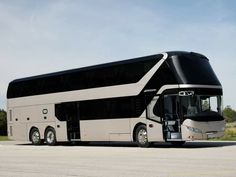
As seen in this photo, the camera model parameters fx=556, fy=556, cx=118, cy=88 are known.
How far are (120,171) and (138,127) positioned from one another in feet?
37.1

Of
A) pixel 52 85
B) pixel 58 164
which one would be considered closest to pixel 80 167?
pixel 58 164

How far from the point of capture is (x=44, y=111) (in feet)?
96.5

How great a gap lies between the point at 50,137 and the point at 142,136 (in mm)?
7275

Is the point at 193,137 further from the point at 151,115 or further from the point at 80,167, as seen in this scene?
the point at 80,167

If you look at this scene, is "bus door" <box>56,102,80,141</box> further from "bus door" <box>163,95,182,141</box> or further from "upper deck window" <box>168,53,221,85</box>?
"upper deck window" <box>168,53,221,85</box>

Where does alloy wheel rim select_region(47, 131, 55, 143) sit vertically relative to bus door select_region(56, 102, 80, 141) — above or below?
below

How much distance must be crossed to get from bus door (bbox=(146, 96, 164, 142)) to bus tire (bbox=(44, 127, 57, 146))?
7376mm

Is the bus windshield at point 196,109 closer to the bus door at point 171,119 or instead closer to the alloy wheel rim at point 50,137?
the bus door at point 171,119

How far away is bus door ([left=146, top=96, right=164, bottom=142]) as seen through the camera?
2272 centimetres

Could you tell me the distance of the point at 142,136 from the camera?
23.7 m

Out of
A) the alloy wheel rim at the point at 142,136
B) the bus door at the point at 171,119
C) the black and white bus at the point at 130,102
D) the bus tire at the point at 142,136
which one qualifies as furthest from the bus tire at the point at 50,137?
the bus door at the point at 171,119

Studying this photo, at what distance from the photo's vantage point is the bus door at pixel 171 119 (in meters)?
22.2

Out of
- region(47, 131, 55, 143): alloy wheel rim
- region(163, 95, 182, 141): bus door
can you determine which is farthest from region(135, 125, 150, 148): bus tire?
region(47, 131, 55, 143): alloy wheel rim

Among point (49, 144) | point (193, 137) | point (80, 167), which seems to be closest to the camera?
point (80, 167)
